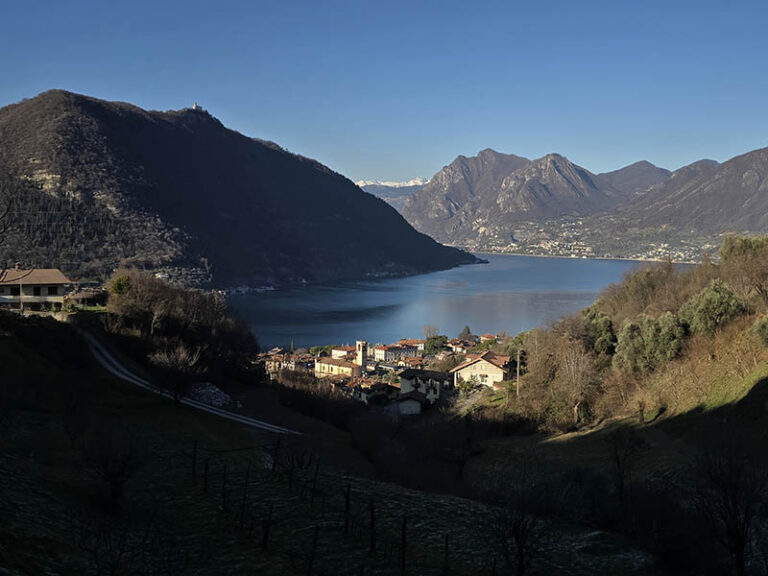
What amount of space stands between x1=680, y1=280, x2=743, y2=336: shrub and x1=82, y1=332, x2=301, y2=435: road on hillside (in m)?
11.8

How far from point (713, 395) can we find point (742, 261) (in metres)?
10.8

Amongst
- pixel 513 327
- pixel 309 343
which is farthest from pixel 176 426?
pixel 513 327

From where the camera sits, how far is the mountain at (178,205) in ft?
259

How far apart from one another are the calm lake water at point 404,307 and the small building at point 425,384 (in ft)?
56.4

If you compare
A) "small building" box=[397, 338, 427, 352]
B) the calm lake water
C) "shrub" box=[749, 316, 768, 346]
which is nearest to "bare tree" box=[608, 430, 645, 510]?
"shrub" box=[749, 316, 768, 346]

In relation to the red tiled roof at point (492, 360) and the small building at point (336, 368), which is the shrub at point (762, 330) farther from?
the small building at point (336, 368)

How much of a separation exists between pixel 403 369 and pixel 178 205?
81.2m

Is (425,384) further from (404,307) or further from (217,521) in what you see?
(404,307)

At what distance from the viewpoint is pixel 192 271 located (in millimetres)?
92312

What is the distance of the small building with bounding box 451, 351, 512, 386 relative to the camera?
33.8 metres

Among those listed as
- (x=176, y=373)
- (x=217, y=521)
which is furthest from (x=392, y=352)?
(x=217, y=521)

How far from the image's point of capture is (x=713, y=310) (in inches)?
725

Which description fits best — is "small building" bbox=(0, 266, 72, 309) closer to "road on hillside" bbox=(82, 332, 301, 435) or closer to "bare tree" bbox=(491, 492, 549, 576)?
"road on hillside" bbox=(82, 332, 301, 435)

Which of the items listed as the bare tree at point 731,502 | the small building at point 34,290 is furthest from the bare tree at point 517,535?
the small building at point 34,290
